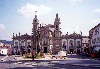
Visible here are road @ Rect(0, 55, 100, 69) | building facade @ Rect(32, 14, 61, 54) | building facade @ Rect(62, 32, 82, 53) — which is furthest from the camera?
building facade @ Rect(62, 32, 82, 53)

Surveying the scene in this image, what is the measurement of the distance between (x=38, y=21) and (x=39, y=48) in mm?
11494

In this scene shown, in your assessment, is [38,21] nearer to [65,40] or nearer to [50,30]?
[50,30]

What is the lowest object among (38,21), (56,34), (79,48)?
(79,48)

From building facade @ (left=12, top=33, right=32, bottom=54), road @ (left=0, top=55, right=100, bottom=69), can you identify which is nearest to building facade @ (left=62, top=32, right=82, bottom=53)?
building facade @ (left=12, top=33, right=32, bottom=54)

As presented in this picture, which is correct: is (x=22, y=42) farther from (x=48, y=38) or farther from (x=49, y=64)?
(x=49, y=64)

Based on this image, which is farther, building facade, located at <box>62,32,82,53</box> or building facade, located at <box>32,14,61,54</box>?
building facade, located at <box>62,32,82,53</box>

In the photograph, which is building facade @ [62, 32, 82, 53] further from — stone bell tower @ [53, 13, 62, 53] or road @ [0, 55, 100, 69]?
road @ [0, 55, 100, 69]

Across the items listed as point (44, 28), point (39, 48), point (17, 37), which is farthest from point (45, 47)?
point (17, 37)

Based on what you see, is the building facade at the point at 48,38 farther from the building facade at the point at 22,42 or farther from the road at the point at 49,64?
the road at the point at 49,64

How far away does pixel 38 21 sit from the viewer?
271 ft

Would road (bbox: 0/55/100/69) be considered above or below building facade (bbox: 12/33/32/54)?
below

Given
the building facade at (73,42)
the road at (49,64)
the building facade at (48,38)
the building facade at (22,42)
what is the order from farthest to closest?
the building facade at (22,42) < the building facade at (73,42) < the building facade at (48,38) < the road at (49,64)

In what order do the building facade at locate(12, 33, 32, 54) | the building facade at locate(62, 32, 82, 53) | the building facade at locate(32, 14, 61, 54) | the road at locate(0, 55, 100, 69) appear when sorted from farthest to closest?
the building facade at locate(12, 33, 32, 54)
the building facade at locate(62, 32, 82, 53)
the building facade at locate(32, 14, 61, 54)
the road at locate(0, 55, 100, 69)

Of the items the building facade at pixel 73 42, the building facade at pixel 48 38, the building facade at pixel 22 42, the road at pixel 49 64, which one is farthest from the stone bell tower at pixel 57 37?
the road at pixel 49 64
